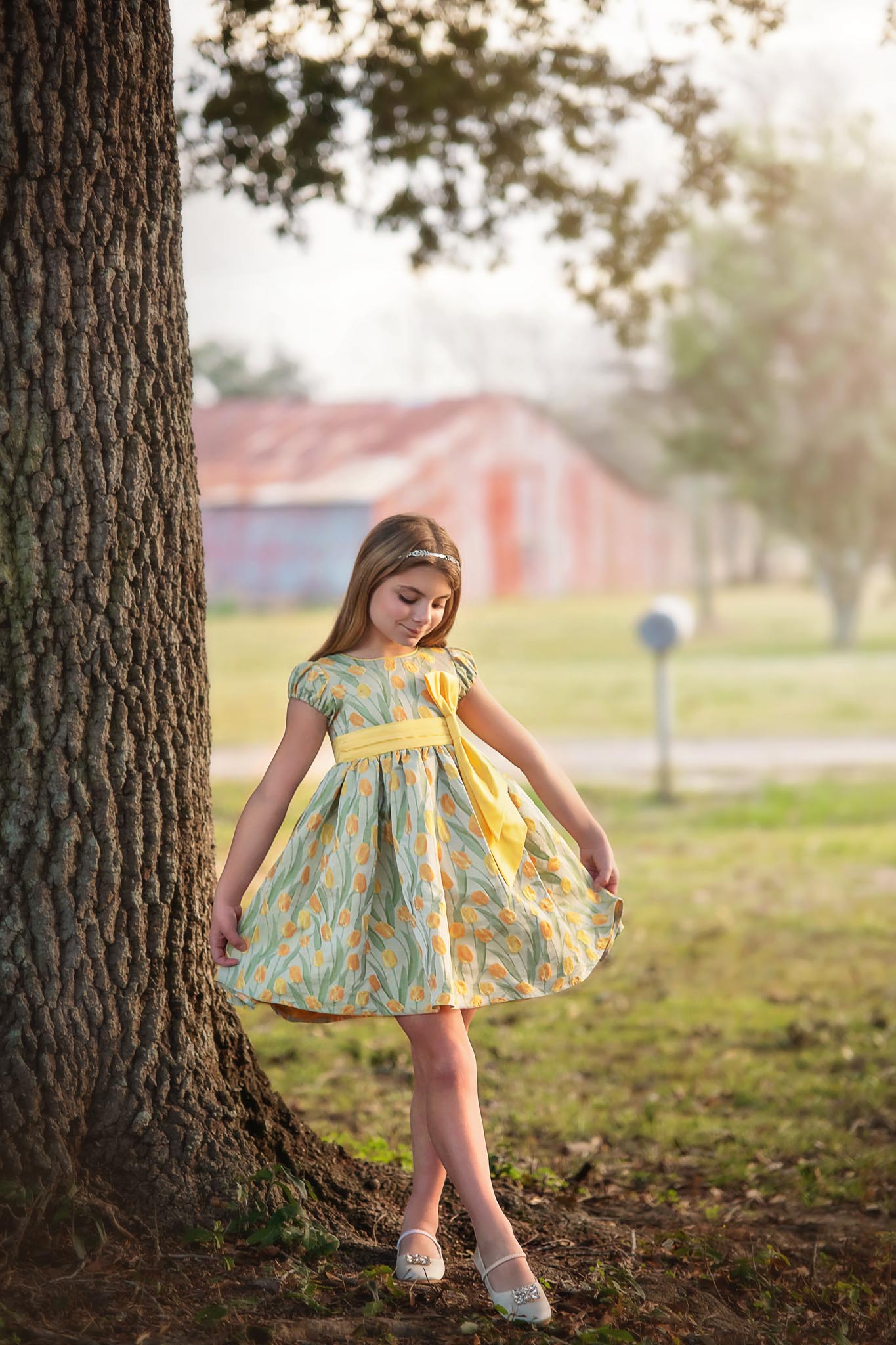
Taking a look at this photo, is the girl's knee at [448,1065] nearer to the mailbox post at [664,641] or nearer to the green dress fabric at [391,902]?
the green dress fabric at [391,902]

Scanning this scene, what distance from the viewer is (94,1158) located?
8.87ft

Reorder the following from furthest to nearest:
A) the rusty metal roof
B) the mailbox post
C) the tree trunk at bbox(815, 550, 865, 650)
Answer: the rusty metal roof, the tree trunk at bbox(815, 550, 865, 650), the mailbox post

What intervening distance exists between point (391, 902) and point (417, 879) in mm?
101

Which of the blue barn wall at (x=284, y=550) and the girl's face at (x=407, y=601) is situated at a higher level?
the blue barn wall at (x=284, y=550)

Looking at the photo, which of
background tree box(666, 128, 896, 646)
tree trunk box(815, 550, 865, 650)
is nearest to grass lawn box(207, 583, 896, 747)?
tree trunk box(815, 550, 865, 650)

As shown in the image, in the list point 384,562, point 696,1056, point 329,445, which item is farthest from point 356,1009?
point 329,445

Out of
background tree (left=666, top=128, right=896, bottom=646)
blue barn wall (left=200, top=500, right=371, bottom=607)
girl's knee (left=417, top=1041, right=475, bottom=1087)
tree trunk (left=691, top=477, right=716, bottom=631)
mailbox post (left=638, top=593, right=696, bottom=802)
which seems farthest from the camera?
tree trunk (left=691, top=477, right=716, bottom=631)

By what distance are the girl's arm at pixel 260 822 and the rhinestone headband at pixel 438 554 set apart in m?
0.37

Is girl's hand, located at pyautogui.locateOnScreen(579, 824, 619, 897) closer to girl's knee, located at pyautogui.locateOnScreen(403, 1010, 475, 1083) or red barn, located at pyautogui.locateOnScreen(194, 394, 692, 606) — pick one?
girl's knee, located at pyautogui.locateOnScreen(403, 1010, 475, 1083)

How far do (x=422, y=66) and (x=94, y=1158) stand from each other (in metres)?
4.76

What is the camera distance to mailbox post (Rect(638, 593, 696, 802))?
34.6ft

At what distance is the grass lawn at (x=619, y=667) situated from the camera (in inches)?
642

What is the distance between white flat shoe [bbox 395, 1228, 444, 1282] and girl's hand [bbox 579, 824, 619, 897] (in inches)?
32.1

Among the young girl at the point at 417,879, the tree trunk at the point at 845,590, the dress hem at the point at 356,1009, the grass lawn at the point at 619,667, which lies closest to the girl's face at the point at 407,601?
the young girl at the point at 417,879
